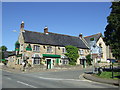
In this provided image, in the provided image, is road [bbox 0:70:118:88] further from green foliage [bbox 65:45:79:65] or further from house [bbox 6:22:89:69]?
green foliage [bbox 65:45:79:65]

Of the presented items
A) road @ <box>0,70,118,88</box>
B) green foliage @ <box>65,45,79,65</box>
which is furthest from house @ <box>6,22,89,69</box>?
road @ <box>0,70,118,88</box>

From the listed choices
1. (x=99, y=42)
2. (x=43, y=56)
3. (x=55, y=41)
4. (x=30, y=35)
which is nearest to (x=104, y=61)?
(x=99, y=42)

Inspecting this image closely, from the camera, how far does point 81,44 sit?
43906 mm

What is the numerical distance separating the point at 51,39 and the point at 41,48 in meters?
4.47

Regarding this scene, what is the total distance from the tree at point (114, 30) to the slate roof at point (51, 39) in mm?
17712

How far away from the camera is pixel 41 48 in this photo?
35.8 m

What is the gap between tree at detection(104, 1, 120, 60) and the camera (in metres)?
20.1

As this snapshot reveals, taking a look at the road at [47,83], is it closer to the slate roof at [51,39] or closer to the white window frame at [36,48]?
the white window frame at [36,48]

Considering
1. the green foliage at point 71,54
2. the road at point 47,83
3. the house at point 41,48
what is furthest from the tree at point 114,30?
the house at point 41,48

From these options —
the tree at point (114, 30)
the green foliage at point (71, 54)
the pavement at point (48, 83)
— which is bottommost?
the pavement at point (48, 83)

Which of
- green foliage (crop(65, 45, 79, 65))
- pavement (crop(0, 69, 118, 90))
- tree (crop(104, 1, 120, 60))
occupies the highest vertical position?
tree (crop(104, 1, 120, 60))

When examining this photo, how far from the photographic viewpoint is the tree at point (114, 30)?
20125 mm

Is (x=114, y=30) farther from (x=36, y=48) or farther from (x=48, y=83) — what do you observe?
(x=36, y=48)

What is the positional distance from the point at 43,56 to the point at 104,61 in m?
21.1
